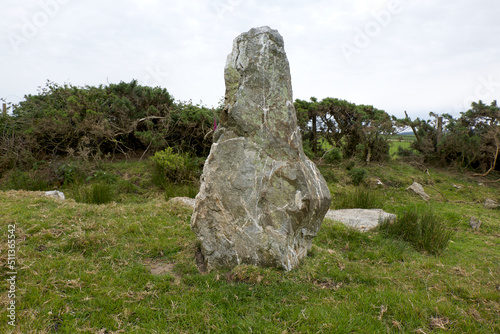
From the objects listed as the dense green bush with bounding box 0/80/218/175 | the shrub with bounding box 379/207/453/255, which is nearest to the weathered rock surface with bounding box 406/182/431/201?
the shrub with bounding box 379/207/453/255

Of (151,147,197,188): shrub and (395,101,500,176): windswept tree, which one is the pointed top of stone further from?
(395,101,500,176): windswept tree

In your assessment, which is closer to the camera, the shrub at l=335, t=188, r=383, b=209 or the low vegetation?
the low vegetation

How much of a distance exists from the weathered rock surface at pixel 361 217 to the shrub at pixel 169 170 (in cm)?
376

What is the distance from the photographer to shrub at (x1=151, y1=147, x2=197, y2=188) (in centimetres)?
796

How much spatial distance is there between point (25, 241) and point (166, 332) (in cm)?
255

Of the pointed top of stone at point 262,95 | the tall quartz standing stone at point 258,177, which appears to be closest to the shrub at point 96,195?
the tall quartz standing stone at point 258,177

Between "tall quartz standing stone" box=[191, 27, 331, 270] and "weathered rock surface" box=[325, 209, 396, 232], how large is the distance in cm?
191

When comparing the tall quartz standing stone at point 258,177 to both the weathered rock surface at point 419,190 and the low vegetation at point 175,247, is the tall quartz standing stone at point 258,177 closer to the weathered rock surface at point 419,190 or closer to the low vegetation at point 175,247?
the low vegetation at point 175,247

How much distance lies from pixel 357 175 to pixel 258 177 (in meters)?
6.26

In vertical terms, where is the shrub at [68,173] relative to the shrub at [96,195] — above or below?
above

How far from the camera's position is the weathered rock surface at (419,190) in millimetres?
8523

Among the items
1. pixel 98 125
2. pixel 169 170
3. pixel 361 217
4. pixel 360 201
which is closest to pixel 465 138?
pixel 360 201

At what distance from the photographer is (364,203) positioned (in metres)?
7.14

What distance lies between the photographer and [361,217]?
6047 mm
